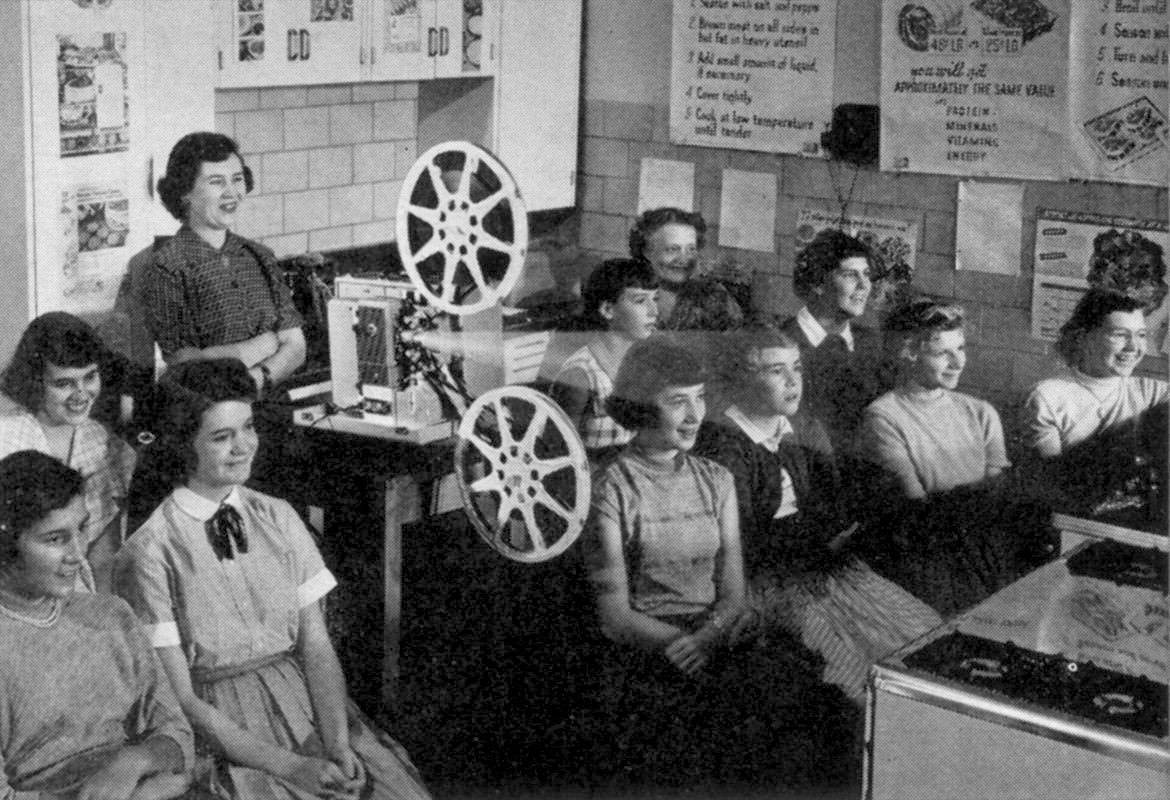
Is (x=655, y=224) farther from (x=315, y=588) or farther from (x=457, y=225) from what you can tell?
(x=315, y=588)

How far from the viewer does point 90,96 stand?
225 cm

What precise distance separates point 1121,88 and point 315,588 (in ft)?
5.38

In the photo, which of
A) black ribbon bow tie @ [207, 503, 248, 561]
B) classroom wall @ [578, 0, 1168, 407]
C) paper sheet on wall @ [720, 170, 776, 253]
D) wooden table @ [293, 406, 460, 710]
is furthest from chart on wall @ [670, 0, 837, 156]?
black ribbon bow tie @ [207, 503, 248, 561]

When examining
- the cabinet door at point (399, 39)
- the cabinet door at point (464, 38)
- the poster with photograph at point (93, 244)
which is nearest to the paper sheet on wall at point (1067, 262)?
the cabinet door at point (464, 38)

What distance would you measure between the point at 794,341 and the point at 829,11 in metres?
0.62

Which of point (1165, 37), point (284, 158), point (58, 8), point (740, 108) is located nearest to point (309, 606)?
point (284, 158)

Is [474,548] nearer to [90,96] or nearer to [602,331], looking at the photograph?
[602,331]

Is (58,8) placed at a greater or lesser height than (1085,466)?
greater

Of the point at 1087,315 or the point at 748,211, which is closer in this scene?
the point at 1087,315

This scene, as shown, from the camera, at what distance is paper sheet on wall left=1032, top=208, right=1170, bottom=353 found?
2906 mm

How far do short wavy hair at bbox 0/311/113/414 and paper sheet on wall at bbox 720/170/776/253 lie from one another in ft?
4.55

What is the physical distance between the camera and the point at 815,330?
3.15 m

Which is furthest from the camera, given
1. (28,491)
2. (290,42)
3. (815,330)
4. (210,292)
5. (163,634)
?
(815,330)

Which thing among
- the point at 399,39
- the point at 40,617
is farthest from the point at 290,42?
the point at 40,617
